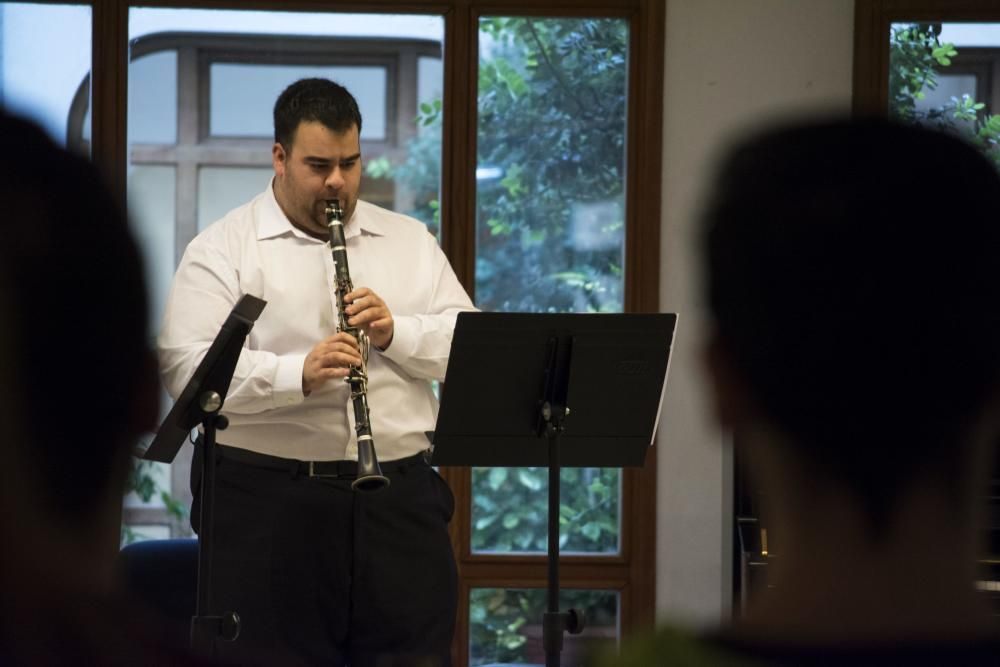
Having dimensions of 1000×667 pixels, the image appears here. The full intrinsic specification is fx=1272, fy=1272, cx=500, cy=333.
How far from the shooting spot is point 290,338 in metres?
3.14

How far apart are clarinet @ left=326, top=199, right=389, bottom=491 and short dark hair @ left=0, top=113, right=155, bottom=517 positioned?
2127 millimetres

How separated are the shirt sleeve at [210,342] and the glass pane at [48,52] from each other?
150cm

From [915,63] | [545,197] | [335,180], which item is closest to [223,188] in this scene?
[545,197]

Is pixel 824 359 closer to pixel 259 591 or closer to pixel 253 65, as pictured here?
pixel 259 591

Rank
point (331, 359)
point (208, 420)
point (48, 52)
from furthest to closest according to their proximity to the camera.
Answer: point (48, 52) → point (331, 359) → point (208, 420)

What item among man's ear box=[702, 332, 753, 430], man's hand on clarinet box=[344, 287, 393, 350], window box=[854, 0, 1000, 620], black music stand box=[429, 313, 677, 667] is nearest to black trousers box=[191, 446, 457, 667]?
black music stand box=[429, 313, 677, 667]

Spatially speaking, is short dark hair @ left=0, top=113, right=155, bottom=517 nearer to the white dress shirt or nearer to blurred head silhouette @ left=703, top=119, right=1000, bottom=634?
blurred head silhouette @ left=703, top=119, right=1000, bottom=634

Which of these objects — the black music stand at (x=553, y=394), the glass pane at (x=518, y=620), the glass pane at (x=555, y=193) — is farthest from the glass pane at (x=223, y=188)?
the black music stand at (x=553, y=394)

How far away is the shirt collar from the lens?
10.6 feet

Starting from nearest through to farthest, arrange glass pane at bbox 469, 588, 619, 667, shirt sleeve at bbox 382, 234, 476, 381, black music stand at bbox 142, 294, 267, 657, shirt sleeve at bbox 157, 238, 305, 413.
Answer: black music stand at bbox 142, 294, 267, 657, shirt sleeve at bbox 157, 238, 305, 413, shirt sleeve at bbox 382, 234, 476, 381, glass pane at bbox 469, 588, 619, 667

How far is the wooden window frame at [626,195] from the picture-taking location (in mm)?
4398

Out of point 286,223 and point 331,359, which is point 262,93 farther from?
point 331,359

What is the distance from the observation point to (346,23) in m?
4.47

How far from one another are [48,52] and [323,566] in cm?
232
